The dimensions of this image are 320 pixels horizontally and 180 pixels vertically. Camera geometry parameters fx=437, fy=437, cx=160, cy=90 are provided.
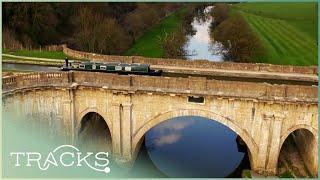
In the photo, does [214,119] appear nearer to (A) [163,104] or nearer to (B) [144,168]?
(A) [163,104]

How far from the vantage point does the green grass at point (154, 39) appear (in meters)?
60.3

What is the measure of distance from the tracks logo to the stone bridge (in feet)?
3.93

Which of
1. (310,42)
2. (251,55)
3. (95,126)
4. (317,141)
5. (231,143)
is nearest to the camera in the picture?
(317,141)

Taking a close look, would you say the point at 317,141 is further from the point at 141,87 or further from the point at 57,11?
the point at 57,11

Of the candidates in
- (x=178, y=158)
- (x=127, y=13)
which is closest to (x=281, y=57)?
(x=127, y=13)

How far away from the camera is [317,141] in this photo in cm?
2634

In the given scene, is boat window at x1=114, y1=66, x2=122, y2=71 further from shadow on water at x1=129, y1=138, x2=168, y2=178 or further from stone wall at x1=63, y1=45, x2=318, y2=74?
shadow on water at x1=129, y1=138, x2=168, y2=178

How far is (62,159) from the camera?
2555cm

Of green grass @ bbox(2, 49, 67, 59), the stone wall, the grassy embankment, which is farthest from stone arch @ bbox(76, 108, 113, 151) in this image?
the grassy embankment

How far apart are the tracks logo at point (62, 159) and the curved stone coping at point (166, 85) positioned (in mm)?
3853

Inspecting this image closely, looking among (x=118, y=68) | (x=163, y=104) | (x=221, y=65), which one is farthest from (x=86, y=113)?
(x=221, y=65)

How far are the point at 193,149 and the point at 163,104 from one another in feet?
25.1

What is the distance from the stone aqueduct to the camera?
84.0 ft

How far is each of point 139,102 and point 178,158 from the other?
6.84 m
